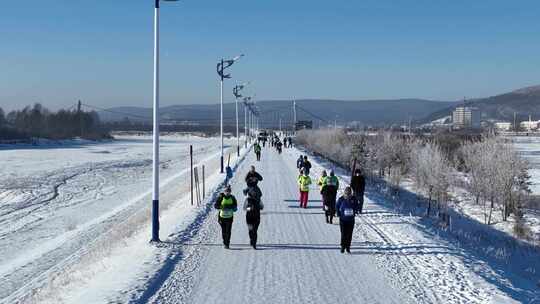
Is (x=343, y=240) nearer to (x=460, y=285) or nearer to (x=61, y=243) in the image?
(x=460, y=285)

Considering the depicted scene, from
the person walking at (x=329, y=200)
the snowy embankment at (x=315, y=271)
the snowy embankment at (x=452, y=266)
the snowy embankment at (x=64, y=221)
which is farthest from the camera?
the person walking at (x=329, y=200)

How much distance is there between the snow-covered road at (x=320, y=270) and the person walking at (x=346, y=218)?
0.30 metres

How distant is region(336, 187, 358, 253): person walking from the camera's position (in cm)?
1263

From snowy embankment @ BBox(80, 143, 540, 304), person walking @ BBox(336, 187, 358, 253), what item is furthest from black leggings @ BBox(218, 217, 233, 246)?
person walking @ BBox(336, 187, 358, 253)

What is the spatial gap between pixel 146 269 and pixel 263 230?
503 centimetres

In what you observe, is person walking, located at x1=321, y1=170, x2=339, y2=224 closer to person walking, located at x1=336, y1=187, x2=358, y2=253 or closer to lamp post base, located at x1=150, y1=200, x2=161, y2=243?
person walking, located at x1=336, y1=187, x2=358, y2=253

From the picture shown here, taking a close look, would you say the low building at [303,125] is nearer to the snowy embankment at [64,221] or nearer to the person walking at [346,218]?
the snowy embankment at [64,221]

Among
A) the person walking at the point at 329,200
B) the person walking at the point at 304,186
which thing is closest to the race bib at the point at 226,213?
the person walking at the point at 329,200

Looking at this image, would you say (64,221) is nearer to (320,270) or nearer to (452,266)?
(320,270)

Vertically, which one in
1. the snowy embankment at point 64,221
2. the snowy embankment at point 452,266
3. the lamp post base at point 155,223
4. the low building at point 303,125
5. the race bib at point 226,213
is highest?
the low building at point 303,125

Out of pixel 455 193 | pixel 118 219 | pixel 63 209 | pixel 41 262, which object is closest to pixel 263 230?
pixel 41 262

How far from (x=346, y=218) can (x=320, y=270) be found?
180cm

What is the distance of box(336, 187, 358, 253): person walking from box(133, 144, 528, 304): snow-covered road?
30 centimetres

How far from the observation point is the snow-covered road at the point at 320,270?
9.45m
